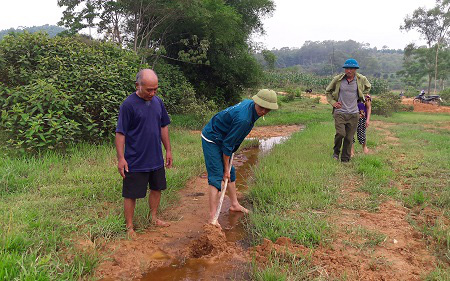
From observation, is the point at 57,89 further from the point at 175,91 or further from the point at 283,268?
the point at 175,91

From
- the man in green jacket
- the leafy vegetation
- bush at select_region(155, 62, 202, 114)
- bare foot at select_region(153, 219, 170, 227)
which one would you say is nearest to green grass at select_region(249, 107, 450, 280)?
the man in green jacket

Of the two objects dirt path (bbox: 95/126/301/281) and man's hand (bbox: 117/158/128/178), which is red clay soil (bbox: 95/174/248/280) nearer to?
dirt path (bbox: 95/126/301/281)

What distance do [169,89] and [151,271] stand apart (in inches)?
331

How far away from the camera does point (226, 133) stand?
3367 millimetres

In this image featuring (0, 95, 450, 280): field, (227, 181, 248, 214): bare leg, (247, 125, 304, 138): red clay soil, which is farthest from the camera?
(247, 125, 304, 138): red clay soil

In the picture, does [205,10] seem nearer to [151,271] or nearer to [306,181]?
[306,181]

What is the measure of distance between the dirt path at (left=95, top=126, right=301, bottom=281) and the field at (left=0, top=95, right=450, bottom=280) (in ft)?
0.03

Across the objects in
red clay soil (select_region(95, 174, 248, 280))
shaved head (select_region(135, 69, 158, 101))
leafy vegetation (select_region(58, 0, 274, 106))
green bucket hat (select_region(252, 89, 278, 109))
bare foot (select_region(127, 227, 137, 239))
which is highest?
leafy vegetation (select_region(58, 0, 274, 106))

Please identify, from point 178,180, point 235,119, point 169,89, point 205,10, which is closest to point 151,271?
point 235,119

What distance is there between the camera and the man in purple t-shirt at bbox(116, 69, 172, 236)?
9.62 feet

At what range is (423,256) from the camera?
268cm

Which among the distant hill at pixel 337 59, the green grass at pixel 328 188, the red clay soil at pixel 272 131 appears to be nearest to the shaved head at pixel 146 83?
the green grass at pixel 328 188

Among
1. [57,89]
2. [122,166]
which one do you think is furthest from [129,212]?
[57,89]

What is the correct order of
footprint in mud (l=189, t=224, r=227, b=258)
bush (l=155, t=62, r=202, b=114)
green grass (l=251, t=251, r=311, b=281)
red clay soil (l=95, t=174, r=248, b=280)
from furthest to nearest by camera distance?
bush (l=155, t=62, r=202, b=114) < footprint in mud (l=189, t=224, r=227, b=258) < red clay soil (l=95, t=174, r=248, b=280) < green grass (l=251, t=251, r=311, b=281)
